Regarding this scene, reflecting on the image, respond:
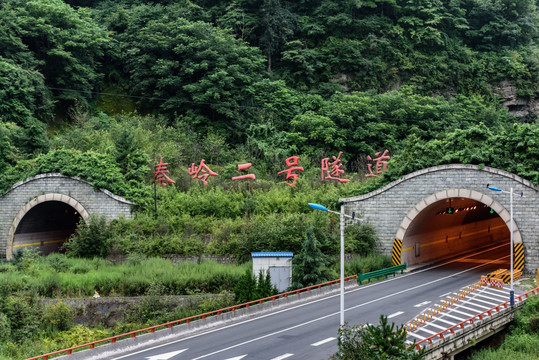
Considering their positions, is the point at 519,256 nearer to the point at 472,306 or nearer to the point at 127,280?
the point at 472,306

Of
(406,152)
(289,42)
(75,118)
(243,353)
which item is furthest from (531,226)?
(75,118)

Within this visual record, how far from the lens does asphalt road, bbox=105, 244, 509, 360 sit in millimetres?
17016

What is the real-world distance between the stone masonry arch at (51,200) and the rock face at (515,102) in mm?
35061

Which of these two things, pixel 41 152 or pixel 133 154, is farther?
pixel 41 152

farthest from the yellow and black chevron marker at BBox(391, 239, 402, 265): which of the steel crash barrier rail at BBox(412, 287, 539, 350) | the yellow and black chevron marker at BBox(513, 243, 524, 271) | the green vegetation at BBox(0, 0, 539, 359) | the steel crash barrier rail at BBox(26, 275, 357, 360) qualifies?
the steel crash barrier rail at BBox(412, 287, 539, 350)

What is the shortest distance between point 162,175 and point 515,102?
33.2m

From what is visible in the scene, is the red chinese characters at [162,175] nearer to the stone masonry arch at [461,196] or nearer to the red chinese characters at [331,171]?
the red chinese characters at [331,171]

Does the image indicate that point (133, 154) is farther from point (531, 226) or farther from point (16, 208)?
point (531, 226)

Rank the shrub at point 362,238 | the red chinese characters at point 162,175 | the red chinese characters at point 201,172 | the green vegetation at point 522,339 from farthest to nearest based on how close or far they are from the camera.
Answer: the red chinese characters at point 162,175, the red chinese characters at point 201,172, the shrub at point 362,238, the green vegetation at point 522,339

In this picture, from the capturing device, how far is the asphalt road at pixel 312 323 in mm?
17016

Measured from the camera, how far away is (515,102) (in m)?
50.5

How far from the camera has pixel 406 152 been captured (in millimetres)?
30703

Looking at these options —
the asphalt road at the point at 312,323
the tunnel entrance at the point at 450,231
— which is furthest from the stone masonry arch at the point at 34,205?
the tunnel entrance at the point at 450,231

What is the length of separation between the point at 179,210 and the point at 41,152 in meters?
12.7
